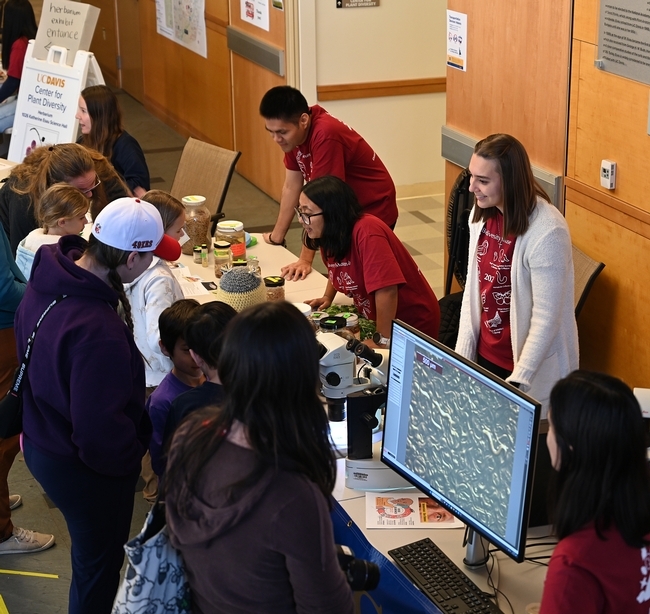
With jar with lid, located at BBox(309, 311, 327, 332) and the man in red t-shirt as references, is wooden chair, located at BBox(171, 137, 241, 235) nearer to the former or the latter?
the man in red t-shirt

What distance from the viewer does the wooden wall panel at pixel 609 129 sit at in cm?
339

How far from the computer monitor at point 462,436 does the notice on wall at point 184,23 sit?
664 centimetres

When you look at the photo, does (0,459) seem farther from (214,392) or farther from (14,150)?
(14,150)

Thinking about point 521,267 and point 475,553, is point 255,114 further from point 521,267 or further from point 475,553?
point 475,553

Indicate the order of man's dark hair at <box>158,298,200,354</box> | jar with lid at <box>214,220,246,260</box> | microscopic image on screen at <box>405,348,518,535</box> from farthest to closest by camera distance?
jar with lid at <box>214,220,246,260</box>
man's dark hair at <box>158,298,200,354</box>
microscopic image on screen at <box>405,348,518,535</box>

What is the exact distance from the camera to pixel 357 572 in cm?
177

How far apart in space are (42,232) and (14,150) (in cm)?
319

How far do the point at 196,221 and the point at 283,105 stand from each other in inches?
26.6

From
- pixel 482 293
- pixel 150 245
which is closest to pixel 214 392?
→ pixel 150 245

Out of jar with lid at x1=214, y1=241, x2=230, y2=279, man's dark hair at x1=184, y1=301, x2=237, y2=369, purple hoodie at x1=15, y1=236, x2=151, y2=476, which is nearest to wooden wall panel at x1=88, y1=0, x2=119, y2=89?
jar with lid at x1=214, y1=241, x2=230, y2=279

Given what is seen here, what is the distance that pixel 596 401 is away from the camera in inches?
60.7

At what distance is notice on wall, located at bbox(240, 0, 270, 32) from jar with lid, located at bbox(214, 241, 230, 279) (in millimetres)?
3259

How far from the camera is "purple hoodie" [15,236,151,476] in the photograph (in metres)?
2.25

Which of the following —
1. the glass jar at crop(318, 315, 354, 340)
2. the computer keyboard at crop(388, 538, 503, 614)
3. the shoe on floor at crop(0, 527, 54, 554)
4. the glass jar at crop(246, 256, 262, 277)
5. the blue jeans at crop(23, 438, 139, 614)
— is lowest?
the shoe on floor at crop(0, 527, 54, 554)
